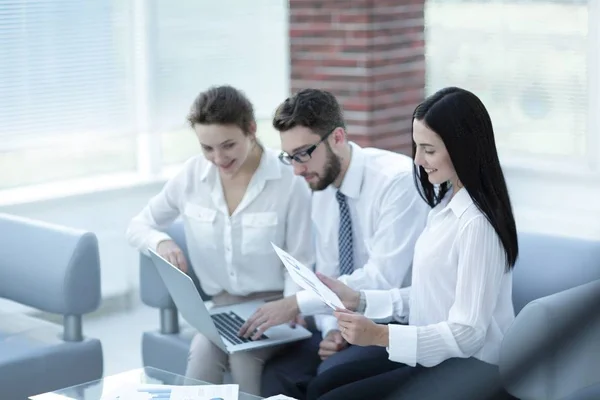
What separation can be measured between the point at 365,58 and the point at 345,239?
1.66 meters

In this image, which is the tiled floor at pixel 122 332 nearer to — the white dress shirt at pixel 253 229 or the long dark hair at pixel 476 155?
the white dress shirt at pixel 253 229

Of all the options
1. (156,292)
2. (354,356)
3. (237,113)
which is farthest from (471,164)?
(156,292)

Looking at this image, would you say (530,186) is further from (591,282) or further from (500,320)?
(591,282)

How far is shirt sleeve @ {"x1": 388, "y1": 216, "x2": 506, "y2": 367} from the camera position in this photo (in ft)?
7.11

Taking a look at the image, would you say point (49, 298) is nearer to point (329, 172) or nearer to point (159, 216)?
point (159, 216)

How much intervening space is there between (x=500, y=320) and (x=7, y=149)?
267cm

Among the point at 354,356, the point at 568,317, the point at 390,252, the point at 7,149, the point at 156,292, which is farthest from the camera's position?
the point at 7,149

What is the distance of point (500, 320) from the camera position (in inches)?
90.0

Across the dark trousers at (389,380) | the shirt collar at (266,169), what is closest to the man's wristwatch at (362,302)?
the dark trousers at (389,380)

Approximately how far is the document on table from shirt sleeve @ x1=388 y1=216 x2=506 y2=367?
0.42 metres

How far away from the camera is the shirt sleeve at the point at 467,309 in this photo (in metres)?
2.17

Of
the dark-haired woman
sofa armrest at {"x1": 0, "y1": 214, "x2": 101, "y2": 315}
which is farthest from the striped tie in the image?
sofa armrest at {"x1": 0, "y1": 214, "x2": 101, "y2": 315}

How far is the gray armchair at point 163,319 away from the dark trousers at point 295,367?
1.72 ft

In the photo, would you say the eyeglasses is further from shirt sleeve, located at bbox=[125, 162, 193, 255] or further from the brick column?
the brick column
